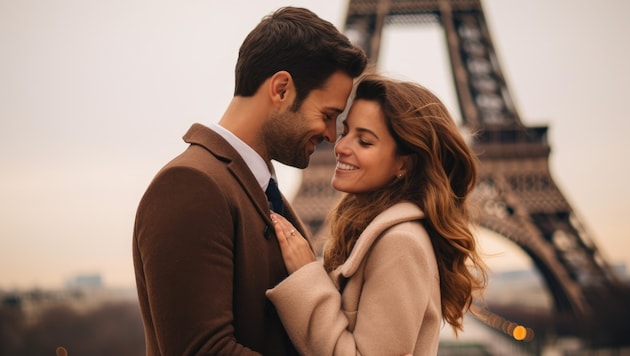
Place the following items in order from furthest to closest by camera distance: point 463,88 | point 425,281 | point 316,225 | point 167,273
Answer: point 463,88 → point 316,225 → point 425,281 → point 167,273

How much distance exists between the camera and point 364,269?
2.40 meters

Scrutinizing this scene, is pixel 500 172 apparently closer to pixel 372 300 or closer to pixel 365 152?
pixel 365 152

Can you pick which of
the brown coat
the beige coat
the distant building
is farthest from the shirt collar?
the distant building

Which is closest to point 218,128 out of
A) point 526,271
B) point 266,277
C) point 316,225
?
point 266,277

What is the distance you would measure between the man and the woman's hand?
0.12ft

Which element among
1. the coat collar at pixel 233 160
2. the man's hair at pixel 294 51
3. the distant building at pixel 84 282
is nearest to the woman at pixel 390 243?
the coat collar at pixel 233 160

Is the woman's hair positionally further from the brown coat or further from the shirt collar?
the brown coat

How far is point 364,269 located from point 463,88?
57.3 ft

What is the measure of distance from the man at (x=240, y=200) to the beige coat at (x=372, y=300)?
0.09 meters

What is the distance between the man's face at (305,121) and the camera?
238 cm

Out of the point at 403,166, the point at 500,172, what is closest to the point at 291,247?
the point at 403,166

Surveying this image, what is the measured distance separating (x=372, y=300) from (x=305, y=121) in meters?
0.60

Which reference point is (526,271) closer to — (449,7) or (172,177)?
(449,7)

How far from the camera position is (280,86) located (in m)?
2.32
